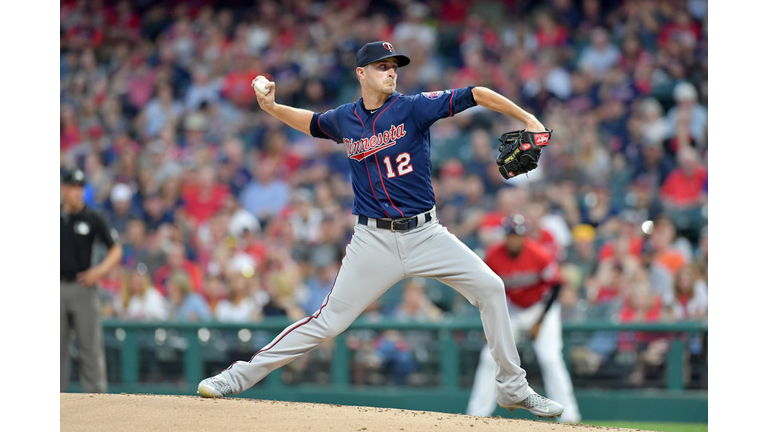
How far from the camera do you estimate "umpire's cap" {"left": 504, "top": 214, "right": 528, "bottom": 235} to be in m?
6.64

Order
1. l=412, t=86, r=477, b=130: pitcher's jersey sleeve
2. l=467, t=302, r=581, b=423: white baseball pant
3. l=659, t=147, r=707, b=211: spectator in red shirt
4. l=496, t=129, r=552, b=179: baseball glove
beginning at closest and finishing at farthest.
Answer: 1. l=496, t=129, r=552, b=179: baseball glove
2. l=412, t=86, r=477, b=130: pitcher's jersey sleeve
3. l=467, t=302, r=581, b=423: white baseball pant
4. l=659, t=147, r=707, b=211: spectator in red shirt

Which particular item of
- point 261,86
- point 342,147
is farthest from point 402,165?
point 342,147

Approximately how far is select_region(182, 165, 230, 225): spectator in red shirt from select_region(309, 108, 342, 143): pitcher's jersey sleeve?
539 centimetres

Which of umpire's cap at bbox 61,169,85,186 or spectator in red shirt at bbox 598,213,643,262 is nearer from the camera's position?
umpire's cap at bbox 61,169,85,186

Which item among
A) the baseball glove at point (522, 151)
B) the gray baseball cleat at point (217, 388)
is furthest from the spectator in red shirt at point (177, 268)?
the baseball glove at point (522, 151)

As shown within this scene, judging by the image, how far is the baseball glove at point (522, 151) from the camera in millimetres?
3783

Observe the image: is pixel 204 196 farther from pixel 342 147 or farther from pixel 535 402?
pixel 535 402

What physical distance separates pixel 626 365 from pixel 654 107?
11.2ft

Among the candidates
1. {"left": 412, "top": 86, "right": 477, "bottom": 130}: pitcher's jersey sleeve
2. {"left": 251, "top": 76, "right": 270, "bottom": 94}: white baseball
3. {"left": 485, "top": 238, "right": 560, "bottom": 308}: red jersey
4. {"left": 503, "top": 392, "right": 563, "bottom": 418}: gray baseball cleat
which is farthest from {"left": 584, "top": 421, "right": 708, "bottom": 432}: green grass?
{"left": 251, "top": 76, "right": 270, "bottom": 94}: white baseball

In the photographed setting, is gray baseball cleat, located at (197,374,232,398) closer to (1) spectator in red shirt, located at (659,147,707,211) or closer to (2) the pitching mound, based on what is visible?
(2) the pitching mound

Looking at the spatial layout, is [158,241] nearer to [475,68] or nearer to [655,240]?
[475,68]

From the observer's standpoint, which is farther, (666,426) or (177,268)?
(177,268)

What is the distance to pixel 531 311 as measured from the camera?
6703mm

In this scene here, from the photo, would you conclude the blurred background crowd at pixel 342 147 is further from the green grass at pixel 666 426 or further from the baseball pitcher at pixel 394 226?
the baseball pitcher at pixel 394 226
